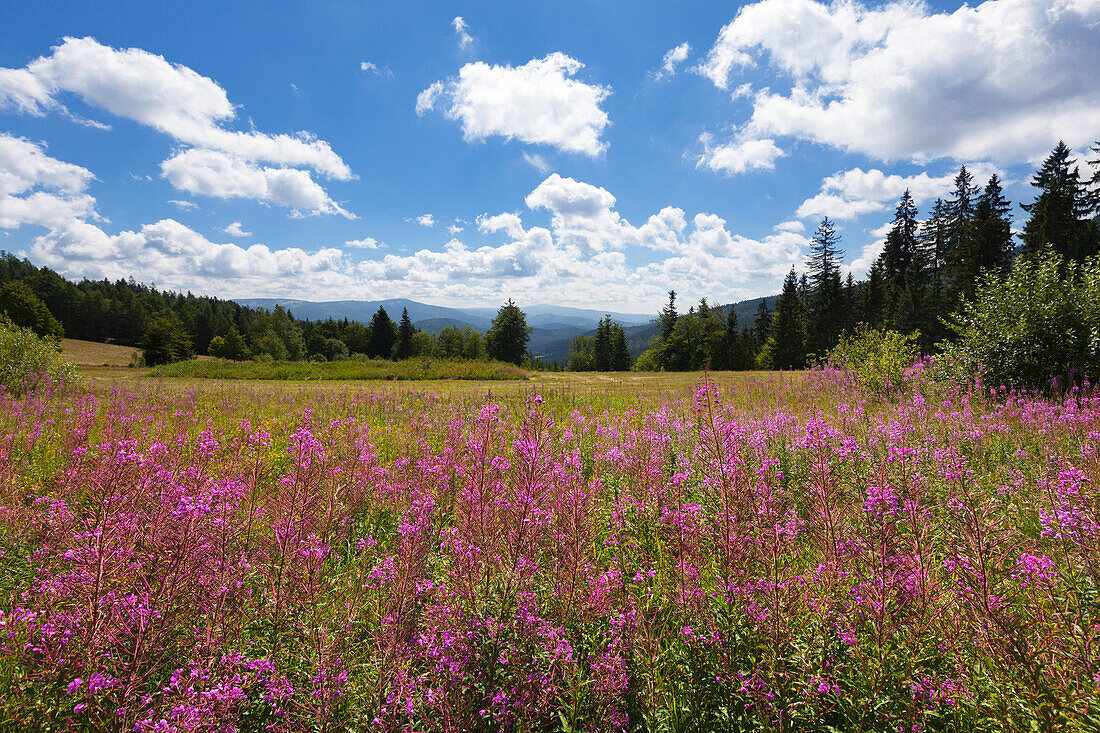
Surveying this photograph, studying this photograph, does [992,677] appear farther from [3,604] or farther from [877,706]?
[3,604]

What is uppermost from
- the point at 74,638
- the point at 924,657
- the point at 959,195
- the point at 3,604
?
the point at 959,195

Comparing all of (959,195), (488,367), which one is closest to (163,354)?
(488,367)

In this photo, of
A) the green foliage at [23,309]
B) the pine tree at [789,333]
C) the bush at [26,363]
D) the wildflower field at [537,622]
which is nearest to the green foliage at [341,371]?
the bush at [26,363]

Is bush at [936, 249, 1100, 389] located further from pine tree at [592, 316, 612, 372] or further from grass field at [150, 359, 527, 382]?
pine tree at [592, 316, 612, 372]

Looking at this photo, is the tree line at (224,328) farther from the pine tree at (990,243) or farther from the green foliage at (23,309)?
the pine tree at (990,243)

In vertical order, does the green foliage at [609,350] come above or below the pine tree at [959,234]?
below

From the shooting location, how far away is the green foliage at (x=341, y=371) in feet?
90.9

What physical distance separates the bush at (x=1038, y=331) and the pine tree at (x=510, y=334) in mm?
66757

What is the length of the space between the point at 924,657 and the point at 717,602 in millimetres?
961

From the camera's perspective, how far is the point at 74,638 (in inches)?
68.1

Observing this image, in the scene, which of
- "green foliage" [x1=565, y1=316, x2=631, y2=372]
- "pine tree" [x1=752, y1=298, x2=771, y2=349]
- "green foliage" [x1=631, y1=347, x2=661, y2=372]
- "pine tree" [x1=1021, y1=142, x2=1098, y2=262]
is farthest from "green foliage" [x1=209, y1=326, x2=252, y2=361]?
"pine tree" [x1=1021, y1=142, x2=1098, y2=262]

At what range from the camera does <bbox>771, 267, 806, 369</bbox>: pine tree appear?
2393 inches

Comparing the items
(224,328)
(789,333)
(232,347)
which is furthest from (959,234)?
(224,328)

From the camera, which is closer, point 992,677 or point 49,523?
point 992,677
